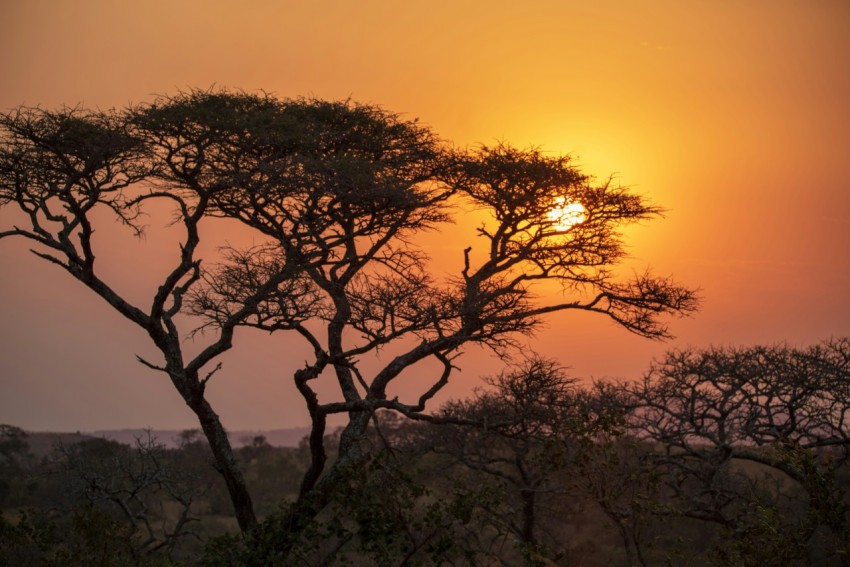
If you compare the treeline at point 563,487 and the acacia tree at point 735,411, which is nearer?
the treeline at point 563,487

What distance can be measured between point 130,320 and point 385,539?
29.1ft

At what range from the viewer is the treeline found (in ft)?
49.0

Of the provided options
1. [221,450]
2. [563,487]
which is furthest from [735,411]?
[221,450]

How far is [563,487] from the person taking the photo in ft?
90.7

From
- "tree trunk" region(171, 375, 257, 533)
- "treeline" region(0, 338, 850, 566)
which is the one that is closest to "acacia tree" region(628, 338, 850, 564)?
"treeline" region(0, 338, 850, 566)

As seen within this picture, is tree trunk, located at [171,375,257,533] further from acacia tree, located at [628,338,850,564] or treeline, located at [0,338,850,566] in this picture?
acacia tree, located at [628,338,850,564]

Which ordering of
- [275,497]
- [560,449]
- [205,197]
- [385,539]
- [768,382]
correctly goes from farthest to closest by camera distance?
[275,497] → [768,382] → [205,197] → [560,449] → [385,539]

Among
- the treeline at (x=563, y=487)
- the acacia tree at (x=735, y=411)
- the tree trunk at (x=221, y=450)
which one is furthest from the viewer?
the acacia tree at (x=735, y=411)

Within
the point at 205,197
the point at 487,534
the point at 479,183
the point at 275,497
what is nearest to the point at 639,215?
the point at 479,183

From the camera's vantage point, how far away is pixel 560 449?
16.7m

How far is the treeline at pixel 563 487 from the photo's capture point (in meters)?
14.9

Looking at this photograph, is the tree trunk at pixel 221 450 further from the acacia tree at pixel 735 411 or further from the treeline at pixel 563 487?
the acacia tree at pixel 735 411

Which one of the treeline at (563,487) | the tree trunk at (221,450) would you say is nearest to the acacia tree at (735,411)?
the treeline at (563,487)

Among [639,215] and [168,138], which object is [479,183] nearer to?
[639,215]
